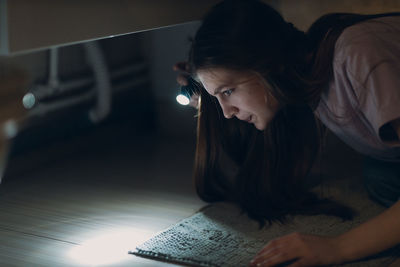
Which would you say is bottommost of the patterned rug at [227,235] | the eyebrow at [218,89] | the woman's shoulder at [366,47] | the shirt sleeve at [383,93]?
the patterned rug at [227,235]

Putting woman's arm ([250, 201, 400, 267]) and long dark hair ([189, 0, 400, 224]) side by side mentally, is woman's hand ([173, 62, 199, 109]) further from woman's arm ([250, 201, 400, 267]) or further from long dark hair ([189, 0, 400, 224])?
woman's arm ([250, 201, 400, 267])

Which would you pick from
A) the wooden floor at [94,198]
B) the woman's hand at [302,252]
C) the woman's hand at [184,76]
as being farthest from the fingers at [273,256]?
the woman's hand at [184,76]

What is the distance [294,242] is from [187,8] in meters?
0.58

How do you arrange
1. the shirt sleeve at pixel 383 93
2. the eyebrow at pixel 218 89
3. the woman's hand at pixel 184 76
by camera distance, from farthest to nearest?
the woman's hand at pixel 184 76 < the eyebrow at pixel 218 89 < the shirt sleeve at pixel 383 93

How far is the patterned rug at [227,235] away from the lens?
3.60ft

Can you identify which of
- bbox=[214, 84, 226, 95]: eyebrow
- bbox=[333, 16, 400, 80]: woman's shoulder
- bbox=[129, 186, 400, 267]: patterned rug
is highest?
bbox=[214, 84, 226, 95]: eyebrow

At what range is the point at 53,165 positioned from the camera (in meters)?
1.70

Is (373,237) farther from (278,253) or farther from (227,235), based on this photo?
(227,235)

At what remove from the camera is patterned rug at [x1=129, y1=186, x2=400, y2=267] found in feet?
3.60

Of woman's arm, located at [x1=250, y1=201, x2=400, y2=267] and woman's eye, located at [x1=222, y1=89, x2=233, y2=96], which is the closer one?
woman's arm, located at [x1=250, y1=201, x2=400, y2=267]

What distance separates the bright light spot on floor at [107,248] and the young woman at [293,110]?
0.22 metres

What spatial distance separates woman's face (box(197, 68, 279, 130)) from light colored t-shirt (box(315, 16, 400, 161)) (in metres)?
0.13

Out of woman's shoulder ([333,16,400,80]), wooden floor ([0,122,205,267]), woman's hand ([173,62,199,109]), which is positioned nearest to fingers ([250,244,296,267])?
wooden floor ([0,122,205,267])

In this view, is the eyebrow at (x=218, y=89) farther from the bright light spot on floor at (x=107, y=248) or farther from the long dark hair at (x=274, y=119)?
the bright light spot on floor at (x=107, y=248)
